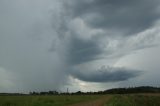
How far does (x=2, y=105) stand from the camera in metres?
60.7

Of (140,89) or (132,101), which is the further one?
(140,89)

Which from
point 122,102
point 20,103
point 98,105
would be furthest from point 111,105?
point 20,103

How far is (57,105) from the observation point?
5684 centimetres

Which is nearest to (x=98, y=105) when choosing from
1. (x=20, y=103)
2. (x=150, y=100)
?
(x=150, y=100)

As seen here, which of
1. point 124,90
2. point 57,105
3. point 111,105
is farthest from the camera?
point 124,90

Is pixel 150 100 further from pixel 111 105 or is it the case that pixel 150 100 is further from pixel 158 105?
pixel 111 105

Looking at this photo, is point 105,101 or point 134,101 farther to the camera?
point 134,101

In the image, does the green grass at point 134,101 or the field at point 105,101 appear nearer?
the green grass at point 134,101

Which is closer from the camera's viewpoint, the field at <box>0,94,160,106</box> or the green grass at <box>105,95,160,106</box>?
the green grass at <box>105,95,160,106</box>

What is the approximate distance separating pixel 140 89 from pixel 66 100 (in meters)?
60.5

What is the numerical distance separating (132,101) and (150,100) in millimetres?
6692

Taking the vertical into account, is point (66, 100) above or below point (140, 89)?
below

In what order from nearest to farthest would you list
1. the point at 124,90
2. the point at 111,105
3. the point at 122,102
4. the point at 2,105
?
the point at 111,105 → the point at 122,102 → the point at 2,105 → the point at 124,90

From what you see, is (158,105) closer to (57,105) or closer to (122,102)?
(122,102)
